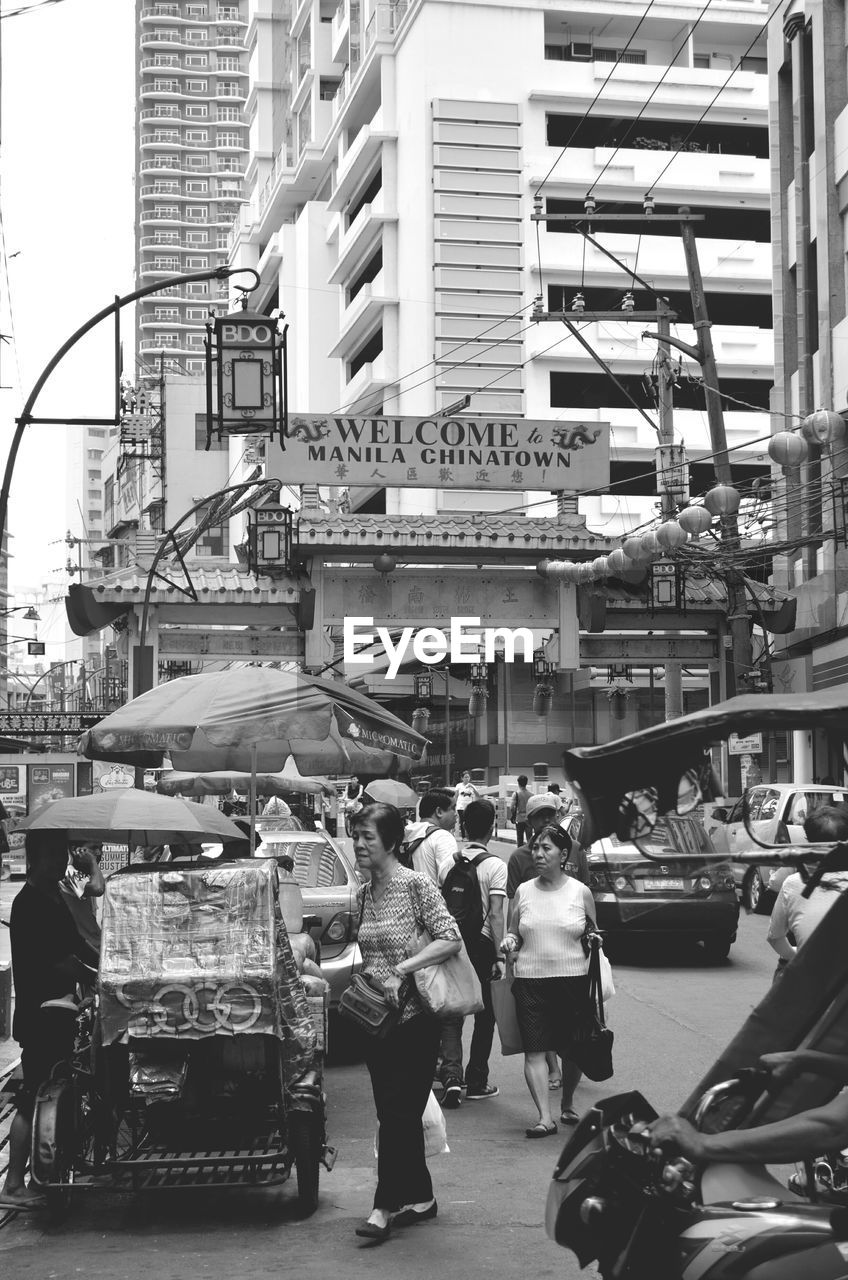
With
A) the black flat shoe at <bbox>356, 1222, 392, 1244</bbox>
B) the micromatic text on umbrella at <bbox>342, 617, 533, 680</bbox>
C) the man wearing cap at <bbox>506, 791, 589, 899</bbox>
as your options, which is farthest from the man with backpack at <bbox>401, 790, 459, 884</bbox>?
the micromatic text on umbrella at <bbox>342, 617, 533, 680</bbox>

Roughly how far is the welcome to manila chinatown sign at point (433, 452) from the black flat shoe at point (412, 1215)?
869 inches

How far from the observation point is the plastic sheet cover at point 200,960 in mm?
7523

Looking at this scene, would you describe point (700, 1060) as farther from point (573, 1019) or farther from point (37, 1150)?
point (37, 1150)

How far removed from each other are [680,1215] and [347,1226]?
3.54m

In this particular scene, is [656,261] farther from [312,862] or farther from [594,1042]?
[594,1042]

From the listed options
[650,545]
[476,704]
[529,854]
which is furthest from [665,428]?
[476,704]

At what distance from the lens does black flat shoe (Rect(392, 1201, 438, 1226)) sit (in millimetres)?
7398

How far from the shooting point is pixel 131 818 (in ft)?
30.4

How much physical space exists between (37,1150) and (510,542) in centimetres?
2302

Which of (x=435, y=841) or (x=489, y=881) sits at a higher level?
(x=435, y=841)

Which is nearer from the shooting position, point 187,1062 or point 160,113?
point 187,1062

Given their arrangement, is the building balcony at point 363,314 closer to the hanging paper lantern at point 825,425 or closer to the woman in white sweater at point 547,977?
the hanging paper lantern at point 825,425

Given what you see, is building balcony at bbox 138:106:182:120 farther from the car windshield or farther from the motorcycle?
the motorcycle

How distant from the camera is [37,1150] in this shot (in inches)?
289
